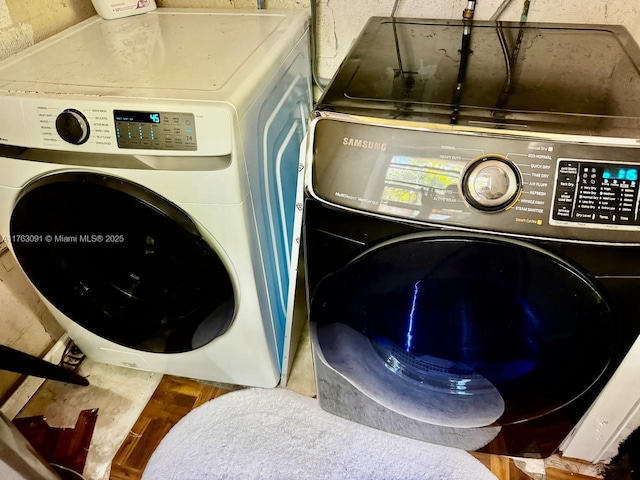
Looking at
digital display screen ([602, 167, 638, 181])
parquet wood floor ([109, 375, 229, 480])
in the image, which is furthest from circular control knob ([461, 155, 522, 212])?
parquet wood floor ([109, 375, 229, 480])

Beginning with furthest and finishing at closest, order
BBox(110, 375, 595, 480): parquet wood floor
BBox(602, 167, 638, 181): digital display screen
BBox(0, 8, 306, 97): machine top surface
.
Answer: BBox(110, 375, 595, 480): parquet wood floor < BBox(0, 8, 306, 97): machine top surface < BBox(602, 167, 638, 181): digital display screen

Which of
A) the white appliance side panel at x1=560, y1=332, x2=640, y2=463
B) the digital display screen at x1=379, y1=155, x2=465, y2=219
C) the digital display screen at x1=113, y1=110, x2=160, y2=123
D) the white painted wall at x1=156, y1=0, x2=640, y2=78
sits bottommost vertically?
the white appliance side panel at x1=560, y1=332, x2=640, y2=463

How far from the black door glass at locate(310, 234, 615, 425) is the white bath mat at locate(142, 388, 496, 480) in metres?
0.27

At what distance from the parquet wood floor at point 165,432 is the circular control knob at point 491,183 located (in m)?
0.79

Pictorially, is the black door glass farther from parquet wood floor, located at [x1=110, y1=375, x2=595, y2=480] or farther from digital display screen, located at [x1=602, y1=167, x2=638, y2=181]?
parquet wood floor, located at [x1=110, y1=375, x2=595, y2=480]

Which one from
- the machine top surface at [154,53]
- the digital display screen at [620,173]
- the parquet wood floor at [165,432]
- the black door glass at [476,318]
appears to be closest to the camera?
the digital display screen at [620,173]

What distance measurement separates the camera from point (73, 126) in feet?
2.82

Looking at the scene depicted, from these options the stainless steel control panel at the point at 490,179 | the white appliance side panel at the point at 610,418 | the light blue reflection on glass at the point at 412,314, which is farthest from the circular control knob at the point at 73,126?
the white appliance side panel at the point at 610,418

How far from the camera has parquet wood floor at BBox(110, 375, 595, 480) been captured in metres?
1.18

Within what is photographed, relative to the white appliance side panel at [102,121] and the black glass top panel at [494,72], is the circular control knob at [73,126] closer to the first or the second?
the white appliance side panel at [102,121]

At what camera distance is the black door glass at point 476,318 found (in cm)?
77

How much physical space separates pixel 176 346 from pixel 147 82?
64cm

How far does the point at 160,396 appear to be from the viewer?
1370 millimetres

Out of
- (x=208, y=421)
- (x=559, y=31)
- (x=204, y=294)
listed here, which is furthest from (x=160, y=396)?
(x=559, y=31)
